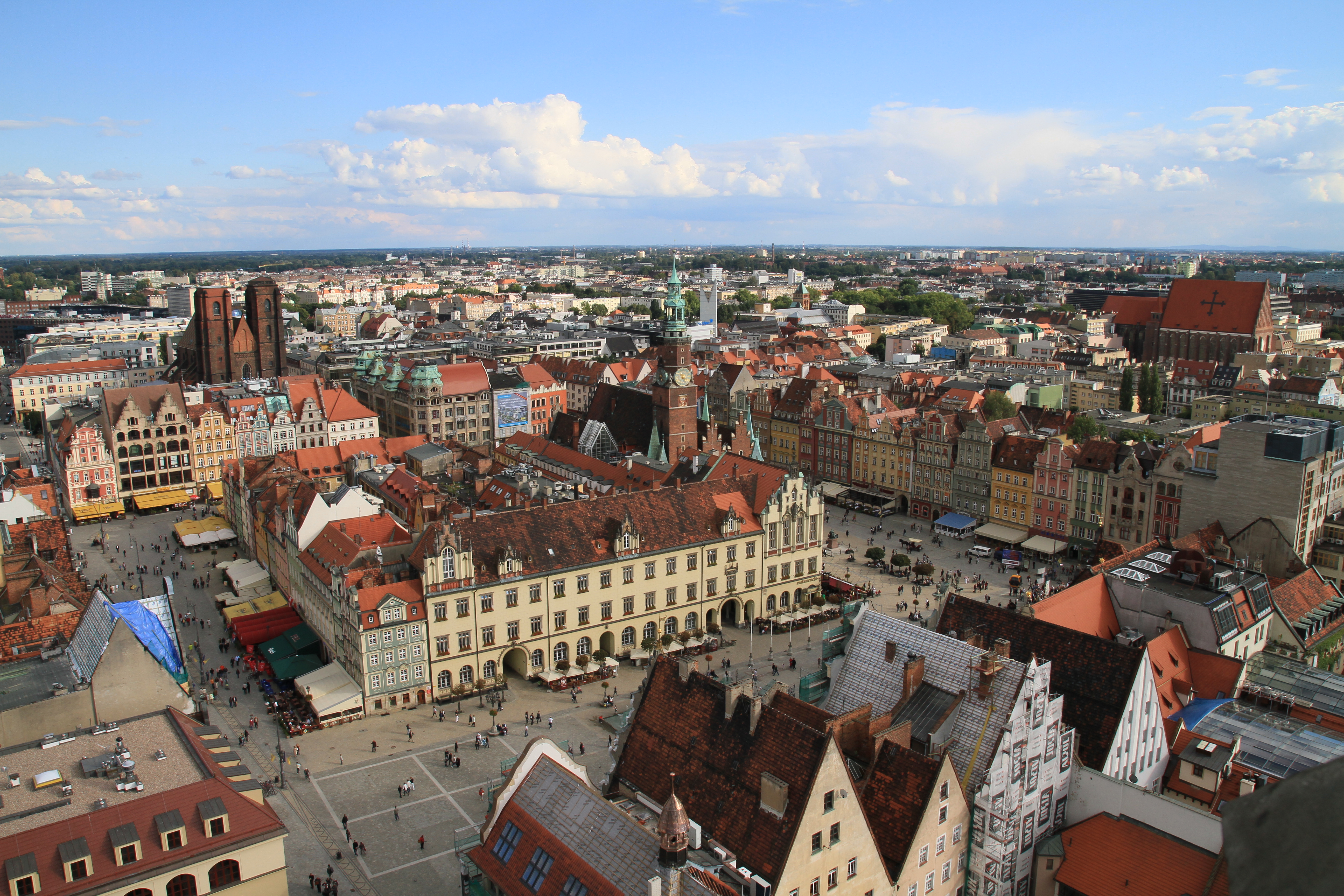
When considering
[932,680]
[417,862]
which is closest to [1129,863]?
[932,680]

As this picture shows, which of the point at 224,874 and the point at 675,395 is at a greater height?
the point at 675,395

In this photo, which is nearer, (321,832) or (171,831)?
(171,831)

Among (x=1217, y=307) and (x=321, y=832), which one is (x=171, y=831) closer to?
(x=321, y=832)

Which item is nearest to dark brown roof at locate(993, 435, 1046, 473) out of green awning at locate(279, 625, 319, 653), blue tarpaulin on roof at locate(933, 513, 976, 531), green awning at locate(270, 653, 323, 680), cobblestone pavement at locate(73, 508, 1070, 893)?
blue tarpaulin on roof at locate(933, 513, 976, 531)

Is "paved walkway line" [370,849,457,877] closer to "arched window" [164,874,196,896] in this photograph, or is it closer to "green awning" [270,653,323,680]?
"arched window" [164,874,196,896]

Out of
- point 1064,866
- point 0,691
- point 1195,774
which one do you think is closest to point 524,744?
point 0,691

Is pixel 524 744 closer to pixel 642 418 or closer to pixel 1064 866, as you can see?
pixel 1064 866

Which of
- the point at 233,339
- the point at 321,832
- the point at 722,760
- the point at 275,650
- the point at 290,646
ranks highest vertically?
the point at 233,339
